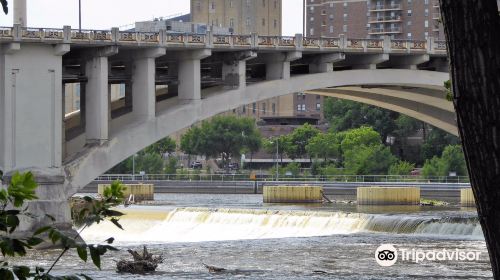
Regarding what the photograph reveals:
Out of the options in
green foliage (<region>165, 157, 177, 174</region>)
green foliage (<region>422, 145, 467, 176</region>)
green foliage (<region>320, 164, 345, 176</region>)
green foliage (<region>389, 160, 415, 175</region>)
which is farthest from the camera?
green foliage (<region>165, 157, 177, 174</region>)

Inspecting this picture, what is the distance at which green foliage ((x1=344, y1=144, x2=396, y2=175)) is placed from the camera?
340 feet

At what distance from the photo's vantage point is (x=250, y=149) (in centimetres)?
12925

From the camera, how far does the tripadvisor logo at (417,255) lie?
36.9m

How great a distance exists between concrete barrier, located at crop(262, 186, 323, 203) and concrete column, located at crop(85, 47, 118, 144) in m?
33.4

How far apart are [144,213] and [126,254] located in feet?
59.2

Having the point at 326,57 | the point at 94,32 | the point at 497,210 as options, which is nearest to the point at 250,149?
the point at 326,57

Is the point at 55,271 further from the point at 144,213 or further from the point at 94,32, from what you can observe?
the point at 144,213

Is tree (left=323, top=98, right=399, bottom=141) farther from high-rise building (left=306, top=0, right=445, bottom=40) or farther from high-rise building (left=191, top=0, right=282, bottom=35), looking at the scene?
high-rise building (left=306, top=0, right=445, bottom=40)

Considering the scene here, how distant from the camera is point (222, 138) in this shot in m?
129

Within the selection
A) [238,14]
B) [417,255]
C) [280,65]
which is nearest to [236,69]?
[280,65]

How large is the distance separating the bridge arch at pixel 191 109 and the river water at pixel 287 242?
3011 mm

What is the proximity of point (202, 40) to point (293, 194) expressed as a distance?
31.8 meters

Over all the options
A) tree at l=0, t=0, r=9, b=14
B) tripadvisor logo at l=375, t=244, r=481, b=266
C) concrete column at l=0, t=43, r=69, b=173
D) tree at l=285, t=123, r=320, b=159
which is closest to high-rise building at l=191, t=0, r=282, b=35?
tree at l=285, t=123, r=320, b=159

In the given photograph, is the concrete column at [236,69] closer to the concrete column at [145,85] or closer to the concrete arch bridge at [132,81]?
the concrete arch bridge at [132,81]
